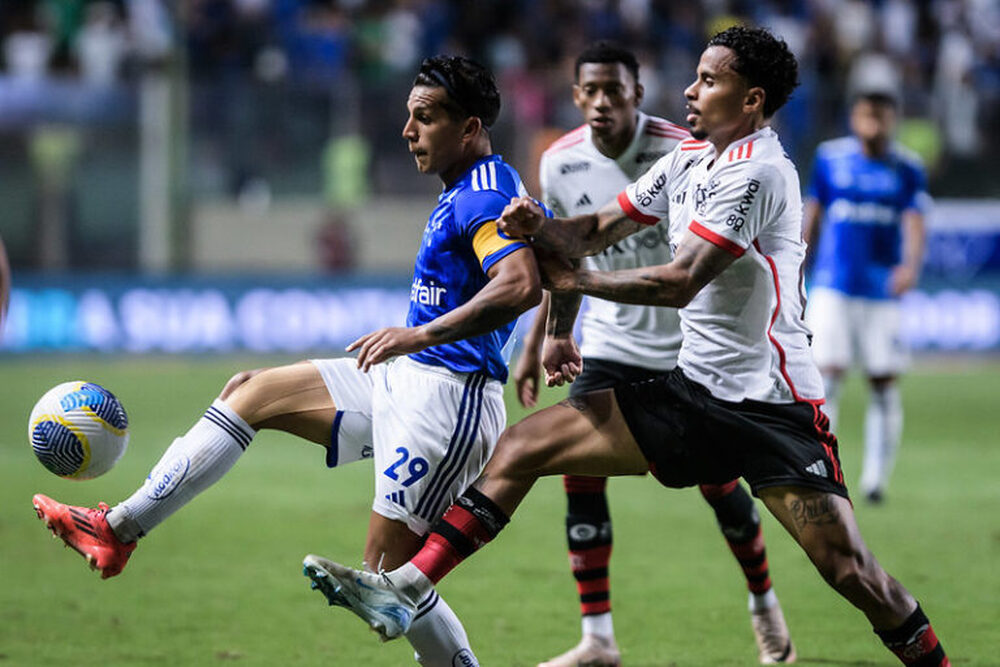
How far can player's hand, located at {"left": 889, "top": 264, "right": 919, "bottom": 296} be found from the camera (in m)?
10.1

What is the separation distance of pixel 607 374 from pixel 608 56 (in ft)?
4.68

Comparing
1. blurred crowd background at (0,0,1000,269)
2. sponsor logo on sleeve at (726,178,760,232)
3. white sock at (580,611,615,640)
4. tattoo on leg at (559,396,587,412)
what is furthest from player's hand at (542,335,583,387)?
blurred crowd background at (0,0,1000,269)

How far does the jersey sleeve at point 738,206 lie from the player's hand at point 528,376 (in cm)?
145

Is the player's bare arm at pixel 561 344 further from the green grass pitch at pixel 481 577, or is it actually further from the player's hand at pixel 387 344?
the green grass pitch at pixel 481 577

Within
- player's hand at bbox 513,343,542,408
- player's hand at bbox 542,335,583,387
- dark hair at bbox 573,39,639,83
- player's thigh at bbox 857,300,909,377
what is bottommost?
player's thigh at bbox 857,300,909,377

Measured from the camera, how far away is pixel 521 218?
4.55 m

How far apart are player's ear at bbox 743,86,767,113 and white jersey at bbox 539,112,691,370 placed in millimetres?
1449

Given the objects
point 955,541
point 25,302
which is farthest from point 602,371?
point 25,302

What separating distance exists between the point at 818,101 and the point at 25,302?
11222 millimetres

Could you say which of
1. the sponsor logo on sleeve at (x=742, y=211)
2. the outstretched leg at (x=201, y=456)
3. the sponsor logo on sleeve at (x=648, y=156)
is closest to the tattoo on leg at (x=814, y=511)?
the sponsor logo on sleeve at (x=742, y=211)

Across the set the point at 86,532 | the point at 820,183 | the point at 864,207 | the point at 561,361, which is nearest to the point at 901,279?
the point at 864,207

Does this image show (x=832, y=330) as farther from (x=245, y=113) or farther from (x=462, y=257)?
(x=245, y=113)

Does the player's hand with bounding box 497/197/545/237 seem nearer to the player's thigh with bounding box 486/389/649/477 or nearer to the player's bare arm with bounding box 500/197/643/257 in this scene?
the player's bare arm with bounding box 500/197/643/257

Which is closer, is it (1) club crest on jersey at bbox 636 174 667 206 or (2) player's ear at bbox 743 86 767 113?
(2) player's ear at bbox 743 86 767 113
